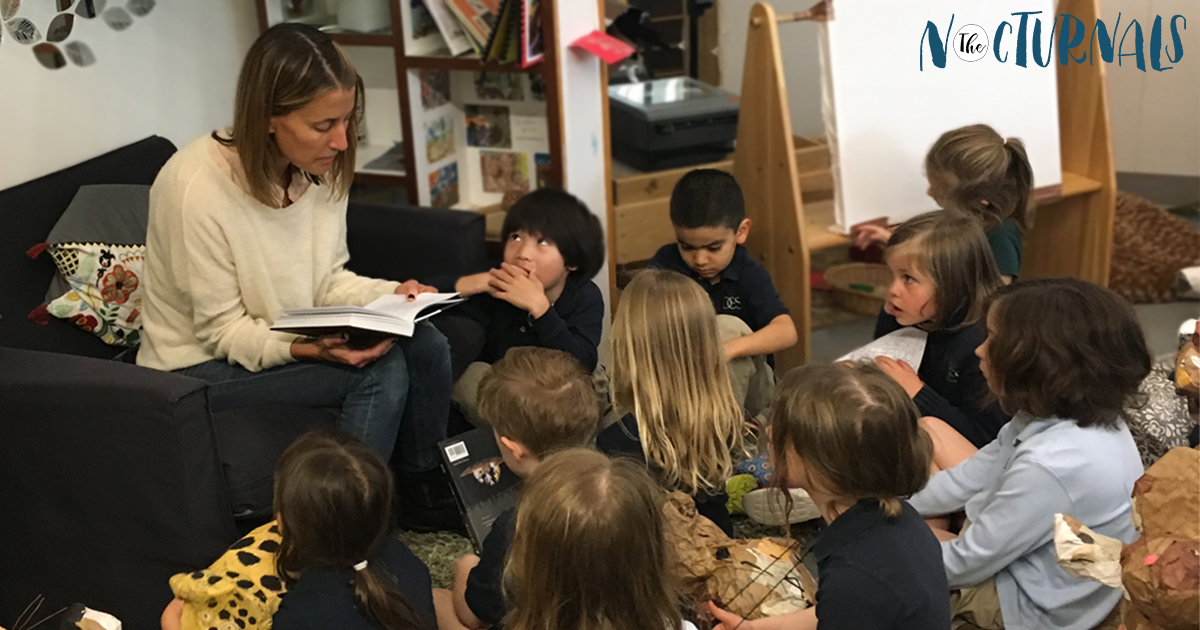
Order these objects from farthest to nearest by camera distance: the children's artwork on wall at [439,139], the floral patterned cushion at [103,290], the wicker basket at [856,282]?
A: the wicker basket at [856,282], the children's artwork on wall at [439,139], the floral patterned cushion at [103,290]

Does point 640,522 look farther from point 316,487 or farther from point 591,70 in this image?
point 591,70

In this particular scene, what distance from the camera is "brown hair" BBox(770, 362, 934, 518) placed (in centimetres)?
144

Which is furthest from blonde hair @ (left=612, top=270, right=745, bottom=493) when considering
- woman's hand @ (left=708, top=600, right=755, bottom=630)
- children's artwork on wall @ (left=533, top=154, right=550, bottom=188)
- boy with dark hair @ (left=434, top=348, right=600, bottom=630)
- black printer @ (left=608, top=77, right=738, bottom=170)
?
black printer @ (left=608, top=77, right=738, bottom=170)

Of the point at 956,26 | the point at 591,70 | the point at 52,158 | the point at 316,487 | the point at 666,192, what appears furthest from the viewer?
the point at 666,192

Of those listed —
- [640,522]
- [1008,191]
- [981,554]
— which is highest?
[1008,191]

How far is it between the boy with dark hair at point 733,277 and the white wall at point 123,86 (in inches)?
54.3

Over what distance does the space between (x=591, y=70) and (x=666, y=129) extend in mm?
428

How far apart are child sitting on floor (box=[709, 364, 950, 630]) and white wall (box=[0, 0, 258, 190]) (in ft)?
6.08

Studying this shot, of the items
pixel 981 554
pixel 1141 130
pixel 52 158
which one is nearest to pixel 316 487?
pixel 981 554

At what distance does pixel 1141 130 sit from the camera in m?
2.95

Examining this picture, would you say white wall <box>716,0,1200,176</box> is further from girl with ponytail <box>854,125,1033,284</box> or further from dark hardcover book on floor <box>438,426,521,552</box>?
dark hardcover book on floor <box>438,426,521,552</box>

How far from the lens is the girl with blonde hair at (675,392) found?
1.83 metres

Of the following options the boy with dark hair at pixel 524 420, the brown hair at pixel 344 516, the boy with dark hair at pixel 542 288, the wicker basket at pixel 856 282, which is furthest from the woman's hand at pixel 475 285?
the wicker basket at pixel 856 282

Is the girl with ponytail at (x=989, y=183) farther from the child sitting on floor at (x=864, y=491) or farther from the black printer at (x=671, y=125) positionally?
the child sitting on floor at (x=864, y=491)
